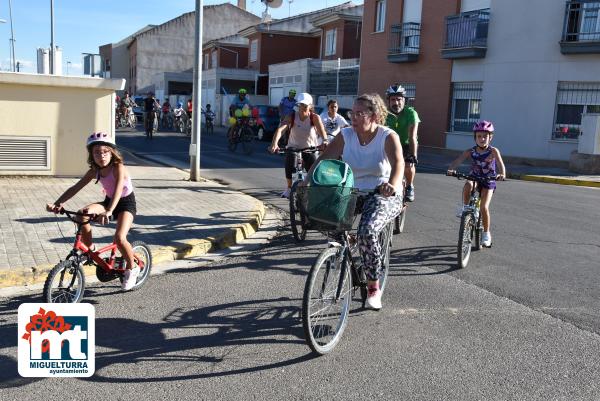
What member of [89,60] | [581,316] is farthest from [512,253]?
[89,60]

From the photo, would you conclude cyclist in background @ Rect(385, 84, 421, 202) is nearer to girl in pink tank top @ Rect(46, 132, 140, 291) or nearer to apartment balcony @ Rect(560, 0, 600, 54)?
girl in pink tank top @ Rect(46, 132, 140, 291)

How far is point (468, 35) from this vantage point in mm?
23500

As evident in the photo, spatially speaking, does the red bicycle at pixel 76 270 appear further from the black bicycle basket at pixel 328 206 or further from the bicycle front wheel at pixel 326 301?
the bicycle front wheel at pixel 326 301

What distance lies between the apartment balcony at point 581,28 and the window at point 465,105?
3.98 metres

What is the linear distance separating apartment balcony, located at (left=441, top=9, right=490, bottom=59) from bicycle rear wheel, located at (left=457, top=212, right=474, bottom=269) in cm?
1801

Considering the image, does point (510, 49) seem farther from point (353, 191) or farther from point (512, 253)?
point (353, 191)

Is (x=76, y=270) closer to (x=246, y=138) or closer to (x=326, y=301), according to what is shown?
(x=326, y=301)

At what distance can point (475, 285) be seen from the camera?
19.4 ft

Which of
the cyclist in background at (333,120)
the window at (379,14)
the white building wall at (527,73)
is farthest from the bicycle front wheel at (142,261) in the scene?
the window at (379,14)

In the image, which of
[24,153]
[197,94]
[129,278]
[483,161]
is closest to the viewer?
[129,278]

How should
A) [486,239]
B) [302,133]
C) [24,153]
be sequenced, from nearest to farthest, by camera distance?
[486,239], [302,133], [24,153]

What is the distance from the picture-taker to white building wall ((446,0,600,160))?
20.7m

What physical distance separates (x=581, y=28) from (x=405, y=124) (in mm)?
15555

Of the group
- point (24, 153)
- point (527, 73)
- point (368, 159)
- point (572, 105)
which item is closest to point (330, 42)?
point (527, 73)
